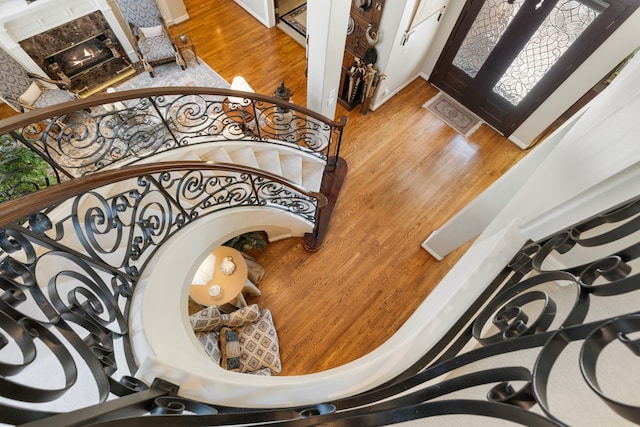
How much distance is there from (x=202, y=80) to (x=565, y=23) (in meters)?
5.26

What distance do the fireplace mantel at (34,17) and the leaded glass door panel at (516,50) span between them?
5.60m

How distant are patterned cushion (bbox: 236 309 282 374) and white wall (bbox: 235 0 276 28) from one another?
17.6ft

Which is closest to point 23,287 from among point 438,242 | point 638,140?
point 638,140

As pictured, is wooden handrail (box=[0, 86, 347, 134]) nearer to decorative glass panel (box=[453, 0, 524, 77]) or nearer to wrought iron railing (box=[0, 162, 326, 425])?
wrought iron railing (box=[0, 162, 326, 425])

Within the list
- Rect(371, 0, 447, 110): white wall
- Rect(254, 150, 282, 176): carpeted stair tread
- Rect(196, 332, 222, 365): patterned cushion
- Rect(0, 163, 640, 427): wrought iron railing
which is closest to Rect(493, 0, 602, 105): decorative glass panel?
Rect(371, 0, 447, 110): white wall

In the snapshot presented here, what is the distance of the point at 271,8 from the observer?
5.79m

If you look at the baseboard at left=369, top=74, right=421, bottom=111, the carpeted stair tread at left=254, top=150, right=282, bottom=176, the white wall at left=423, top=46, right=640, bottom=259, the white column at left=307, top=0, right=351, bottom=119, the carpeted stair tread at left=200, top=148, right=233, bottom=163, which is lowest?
the baseboard at left=369, top=74, right=421, bottom=111

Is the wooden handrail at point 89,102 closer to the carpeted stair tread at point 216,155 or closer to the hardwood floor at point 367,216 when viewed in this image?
the carpeted stair tread at point 216,155

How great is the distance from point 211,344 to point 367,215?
2520mm

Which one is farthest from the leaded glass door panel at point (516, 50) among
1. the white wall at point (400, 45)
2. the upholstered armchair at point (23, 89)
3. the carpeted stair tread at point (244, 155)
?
the upholstered armchair at point (23, 89)

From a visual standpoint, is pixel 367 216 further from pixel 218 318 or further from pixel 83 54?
pixel 83 54

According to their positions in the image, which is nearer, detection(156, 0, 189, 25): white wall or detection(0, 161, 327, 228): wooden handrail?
detection(0, 161, 327, 228): wooden handrail

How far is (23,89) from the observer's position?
15.2 ft

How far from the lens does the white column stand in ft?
10.0
